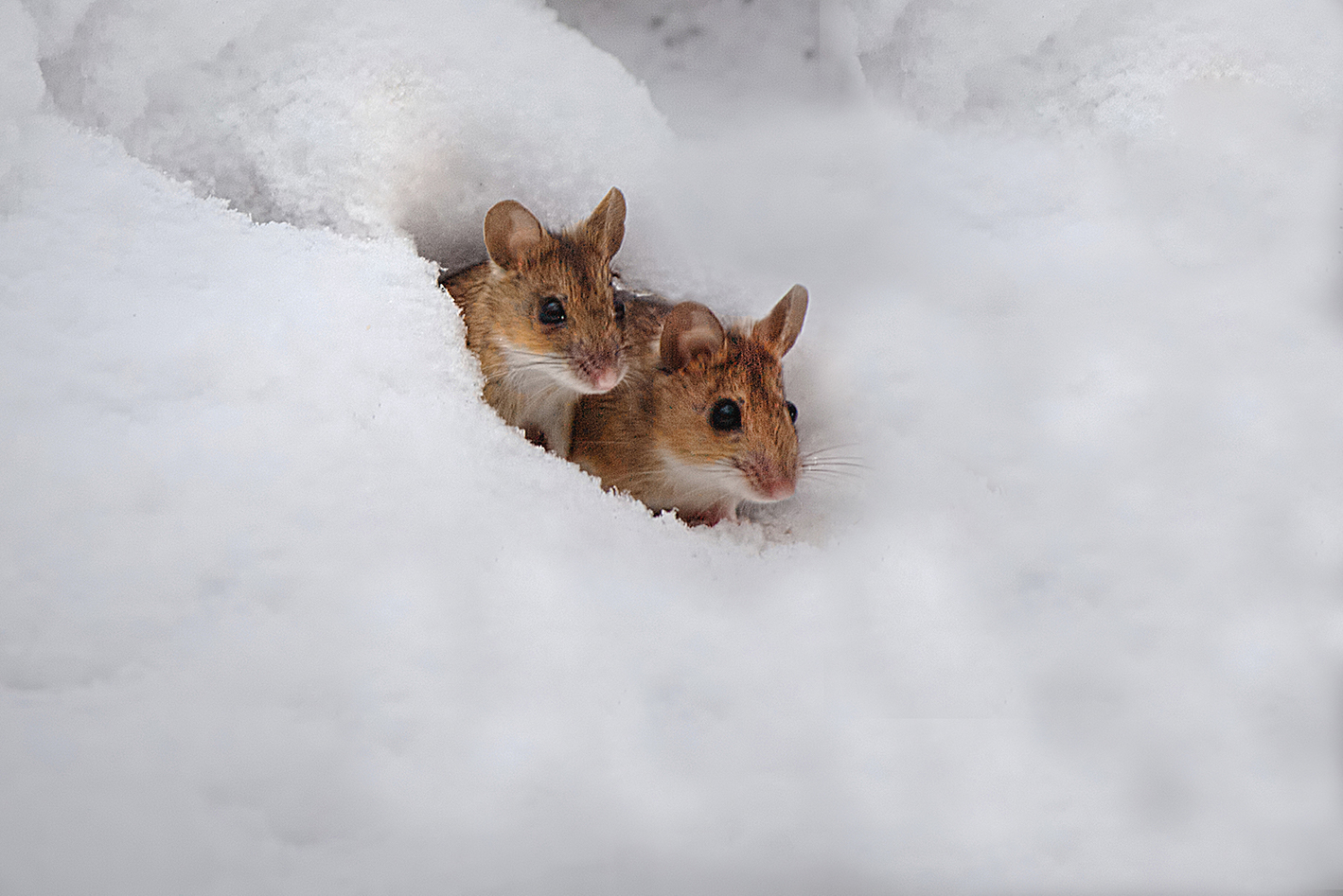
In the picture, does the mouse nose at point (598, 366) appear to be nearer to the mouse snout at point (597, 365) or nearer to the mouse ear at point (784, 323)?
the mouse snout at point (597, 365)

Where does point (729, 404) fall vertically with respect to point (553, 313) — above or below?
below

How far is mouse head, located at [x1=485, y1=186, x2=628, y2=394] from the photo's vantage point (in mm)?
2127

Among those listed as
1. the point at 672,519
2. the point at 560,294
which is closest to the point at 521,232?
the point at 560,294

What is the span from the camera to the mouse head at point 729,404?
6.89 feet

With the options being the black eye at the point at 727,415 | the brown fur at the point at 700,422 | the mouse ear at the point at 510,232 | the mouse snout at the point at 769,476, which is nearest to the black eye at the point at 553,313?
the mouse ear at the point at 510,232

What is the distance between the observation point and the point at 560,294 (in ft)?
7.14

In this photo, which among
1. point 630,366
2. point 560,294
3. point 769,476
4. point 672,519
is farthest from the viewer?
point 630,366

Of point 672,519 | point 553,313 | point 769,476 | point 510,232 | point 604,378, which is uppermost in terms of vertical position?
point 510,232

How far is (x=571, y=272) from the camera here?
7.16 feet

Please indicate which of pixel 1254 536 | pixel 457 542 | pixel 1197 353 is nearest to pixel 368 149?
pixel 457 542

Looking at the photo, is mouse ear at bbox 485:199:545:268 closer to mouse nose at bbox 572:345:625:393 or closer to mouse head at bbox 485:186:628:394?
mouse head at bbox 485:186:628:394

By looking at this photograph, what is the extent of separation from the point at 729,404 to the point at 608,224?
1.60ft

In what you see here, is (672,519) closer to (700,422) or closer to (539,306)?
(700,422)

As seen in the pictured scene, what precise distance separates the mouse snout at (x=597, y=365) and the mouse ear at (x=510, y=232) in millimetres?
278
